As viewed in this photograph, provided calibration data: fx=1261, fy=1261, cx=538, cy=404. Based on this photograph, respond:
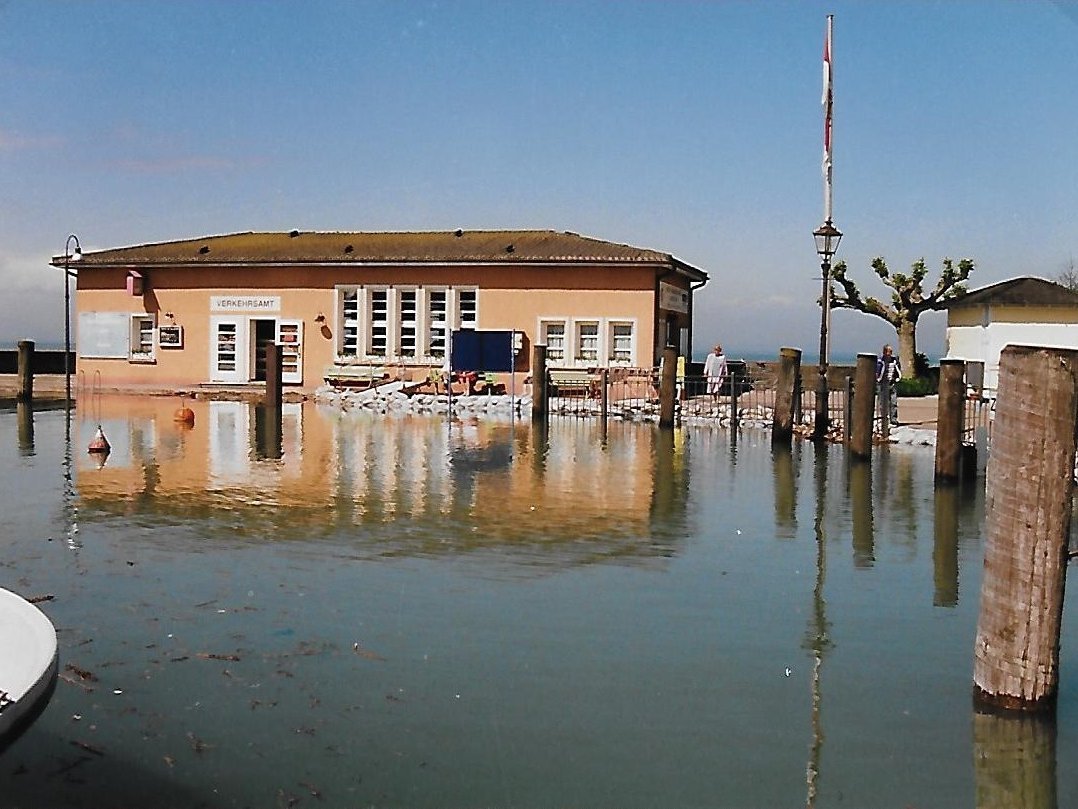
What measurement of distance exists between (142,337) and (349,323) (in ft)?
20.5

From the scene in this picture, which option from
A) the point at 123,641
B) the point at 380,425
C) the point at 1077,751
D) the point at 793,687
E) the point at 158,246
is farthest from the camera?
the point at 158,246

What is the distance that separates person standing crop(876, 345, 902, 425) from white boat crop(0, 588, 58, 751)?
14873mm

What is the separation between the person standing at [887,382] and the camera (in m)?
21.7

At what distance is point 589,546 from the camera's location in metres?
10.7

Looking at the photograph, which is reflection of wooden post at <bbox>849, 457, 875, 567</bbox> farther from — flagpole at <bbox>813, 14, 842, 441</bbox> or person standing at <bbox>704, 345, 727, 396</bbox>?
person standing at <bbox>704, 345, 727, 396</bbox>

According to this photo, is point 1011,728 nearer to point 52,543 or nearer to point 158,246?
point 52,543

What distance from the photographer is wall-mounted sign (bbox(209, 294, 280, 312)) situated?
33.5 metres

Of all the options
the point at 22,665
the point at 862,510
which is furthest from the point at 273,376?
the point at 22,665

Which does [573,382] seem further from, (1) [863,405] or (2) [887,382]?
(1) [863,405]

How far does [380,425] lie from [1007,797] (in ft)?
64.0

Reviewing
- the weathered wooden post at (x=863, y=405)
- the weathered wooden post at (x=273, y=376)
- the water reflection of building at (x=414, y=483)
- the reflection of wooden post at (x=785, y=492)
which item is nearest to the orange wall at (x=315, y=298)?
the weathered wooden post at (x=273, y=376)

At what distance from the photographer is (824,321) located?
20.7 meters

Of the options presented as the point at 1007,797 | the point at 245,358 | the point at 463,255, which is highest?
the point at 463,255

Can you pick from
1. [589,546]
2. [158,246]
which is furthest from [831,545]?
[158,246]
